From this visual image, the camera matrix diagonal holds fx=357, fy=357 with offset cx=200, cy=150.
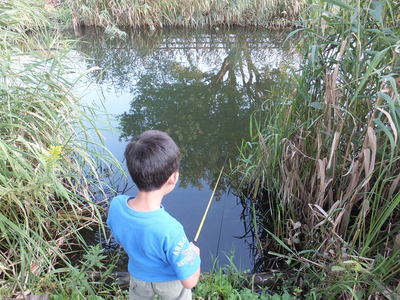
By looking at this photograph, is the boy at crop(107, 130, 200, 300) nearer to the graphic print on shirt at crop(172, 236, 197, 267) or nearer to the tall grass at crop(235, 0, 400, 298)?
the graphic print on shirt at crop(172, 236, 197, 267)

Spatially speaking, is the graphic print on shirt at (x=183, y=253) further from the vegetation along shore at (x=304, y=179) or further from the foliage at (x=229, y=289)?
the foliage at (x=229, y=289)

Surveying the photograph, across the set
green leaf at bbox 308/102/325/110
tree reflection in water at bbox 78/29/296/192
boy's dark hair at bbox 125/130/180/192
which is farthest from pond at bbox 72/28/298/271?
boy's dark hair at bbox 125/130/180/192

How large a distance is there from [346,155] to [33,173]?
169cm

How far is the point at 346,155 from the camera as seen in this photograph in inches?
74.5

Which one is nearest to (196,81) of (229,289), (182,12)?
(182,12)

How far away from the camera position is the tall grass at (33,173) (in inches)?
72.7

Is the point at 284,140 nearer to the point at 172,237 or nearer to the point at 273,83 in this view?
the point at 172,237

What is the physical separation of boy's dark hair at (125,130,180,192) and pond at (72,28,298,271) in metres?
1.33

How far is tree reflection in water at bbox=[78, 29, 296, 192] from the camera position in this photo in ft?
12.6

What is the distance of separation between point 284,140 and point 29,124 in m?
1.62

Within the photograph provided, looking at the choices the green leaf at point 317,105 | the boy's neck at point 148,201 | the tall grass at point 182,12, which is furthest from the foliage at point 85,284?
the tall grass at point 182,12

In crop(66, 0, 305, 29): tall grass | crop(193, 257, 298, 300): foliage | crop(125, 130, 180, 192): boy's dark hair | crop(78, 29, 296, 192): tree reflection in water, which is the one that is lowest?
crop(193, 257, 298, 300): foliage

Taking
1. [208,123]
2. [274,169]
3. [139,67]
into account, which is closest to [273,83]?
[208,123]

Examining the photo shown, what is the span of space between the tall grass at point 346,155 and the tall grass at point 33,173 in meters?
1.27
